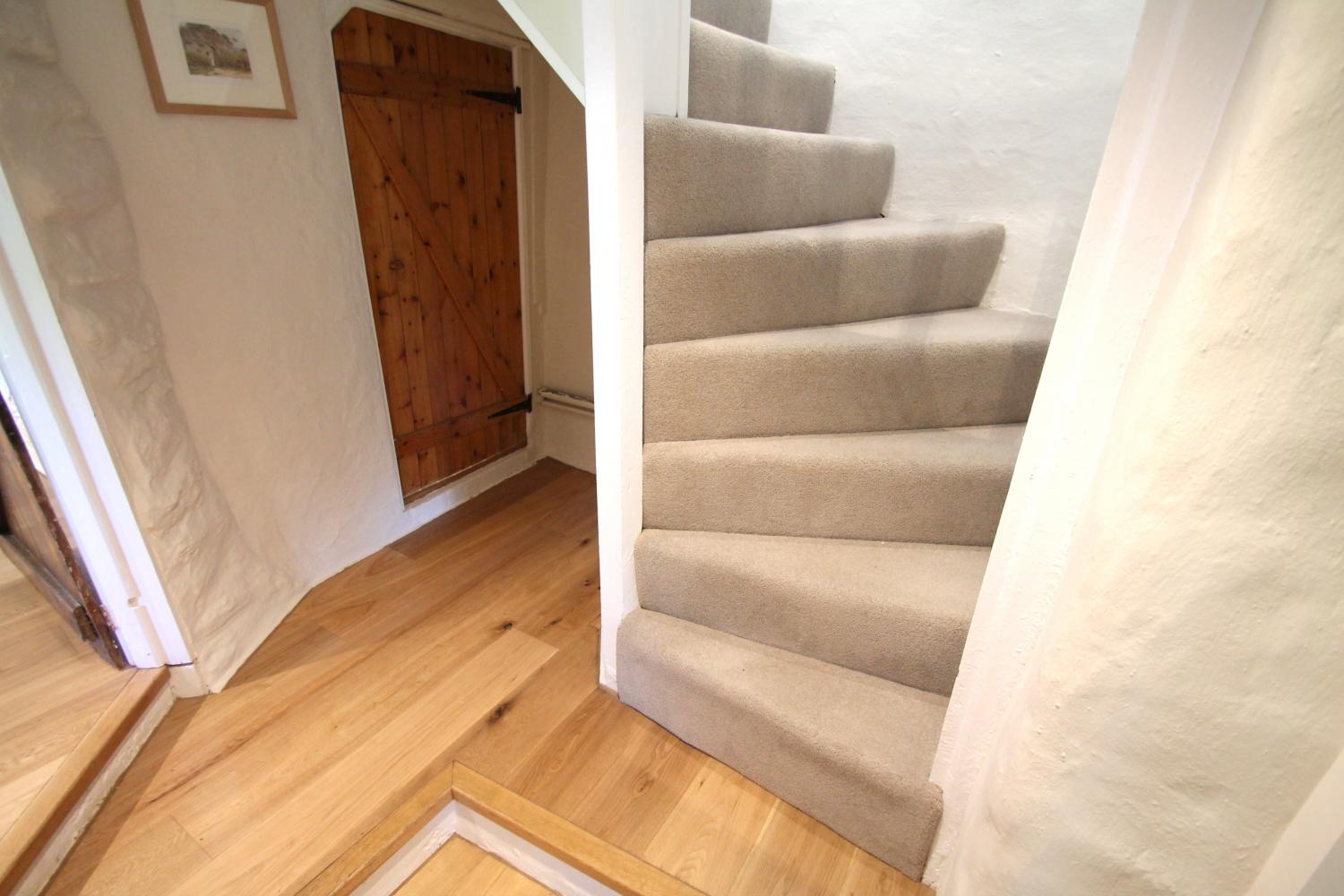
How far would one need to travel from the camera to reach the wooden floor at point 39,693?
132 centimetres

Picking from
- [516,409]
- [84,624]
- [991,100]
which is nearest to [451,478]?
[516,409]

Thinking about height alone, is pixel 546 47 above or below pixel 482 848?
above

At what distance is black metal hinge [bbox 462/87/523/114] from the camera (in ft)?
7.20

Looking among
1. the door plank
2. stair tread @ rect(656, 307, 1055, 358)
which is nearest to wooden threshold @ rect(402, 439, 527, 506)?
the door plank

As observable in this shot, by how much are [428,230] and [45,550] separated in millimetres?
1469

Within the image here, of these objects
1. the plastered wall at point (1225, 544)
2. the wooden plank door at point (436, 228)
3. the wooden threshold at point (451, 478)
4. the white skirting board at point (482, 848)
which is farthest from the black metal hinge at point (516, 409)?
the plastered wall at point (1225, 544)

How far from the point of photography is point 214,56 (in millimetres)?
1513

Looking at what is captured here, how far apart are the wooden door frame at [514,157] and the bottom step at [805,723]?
52.0 inches

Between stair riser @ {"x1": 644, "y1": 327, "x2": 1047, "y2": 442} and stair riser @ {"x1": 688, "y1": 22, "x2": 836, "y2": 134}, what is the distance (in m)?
0.71

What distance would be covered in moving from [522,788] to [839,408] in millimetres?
1154

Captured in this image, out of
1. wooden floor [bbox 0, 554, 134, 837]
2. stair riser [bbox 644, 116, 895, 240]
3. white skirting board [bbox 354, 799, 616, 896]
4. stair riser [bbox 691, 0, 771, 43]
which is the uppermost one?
stair riser [bbox 691, 0, 771, 43]

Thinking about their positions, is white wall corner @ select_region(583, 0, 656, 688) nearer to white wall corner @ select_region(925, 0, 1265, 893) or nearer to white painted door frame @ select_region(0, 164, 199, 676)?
white wall corner @ select_region(925, 0, 1265, 893)

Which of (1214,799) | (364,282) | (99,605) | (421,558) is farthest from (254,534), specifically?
(1214,799)

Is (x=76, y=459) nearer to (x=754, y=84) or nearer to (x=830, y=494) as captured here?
(x=830, y=494)
